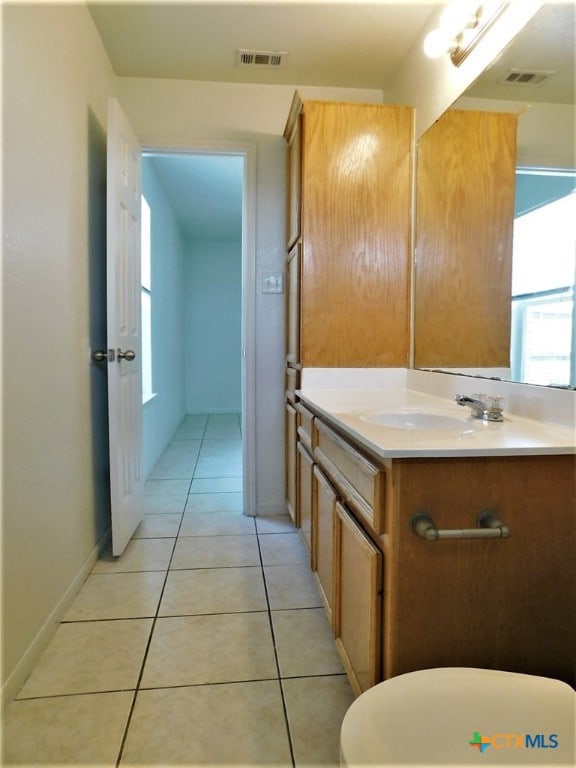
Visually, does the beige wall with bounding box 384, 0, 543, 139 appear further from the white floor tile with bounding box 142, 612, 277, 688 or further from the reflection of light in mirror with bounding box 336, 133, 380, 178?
the white floor tile with bounding box 142, 612, 277, 688

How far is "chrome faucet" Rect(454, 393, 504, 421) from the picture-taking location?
4.57 feet

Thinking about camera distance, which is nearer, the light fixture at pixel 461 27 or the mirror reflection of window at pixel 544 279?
the mirror reflection of window at pixel 544 279

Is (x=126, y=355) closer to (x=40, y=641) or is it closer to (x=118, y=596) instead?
(x=118, y=596)

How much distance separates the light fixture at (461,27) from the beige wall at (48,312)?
1422 millimetres

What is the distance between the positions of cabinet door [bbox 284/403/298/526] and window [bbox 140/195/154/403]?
149 centimetres

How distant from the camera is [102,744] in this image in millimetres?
1190

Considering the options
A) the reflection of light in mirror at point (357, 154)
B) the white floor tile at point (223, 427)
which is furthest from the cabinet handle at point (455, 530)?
the white floor tile at point (223, 427)

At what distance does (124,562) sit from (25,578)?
795mm

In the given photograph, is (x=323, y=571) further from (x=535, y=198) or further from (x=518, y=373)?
(x=535, y=198)

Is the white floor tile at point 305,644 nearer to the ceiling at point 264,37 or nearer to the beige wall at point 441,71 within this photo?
the beige wall at point 441,71

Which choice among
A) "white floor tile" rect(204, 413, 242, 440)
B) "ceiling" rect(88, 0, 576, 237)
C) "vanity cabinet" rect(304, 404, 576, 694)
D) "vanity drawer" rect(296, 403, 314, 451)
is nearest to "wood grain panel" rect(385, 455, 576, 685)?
"vanity cabinet" rect(304, 404, 576, 694)

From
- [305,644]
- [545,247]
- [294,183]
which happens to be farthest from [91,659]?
[294,183]

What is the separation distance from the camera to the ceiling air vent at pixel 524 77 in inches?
53.3

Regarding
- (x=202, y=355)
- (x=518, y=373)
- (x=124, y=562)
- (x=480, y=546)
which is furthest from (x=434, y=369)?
(x=202, y=355)
